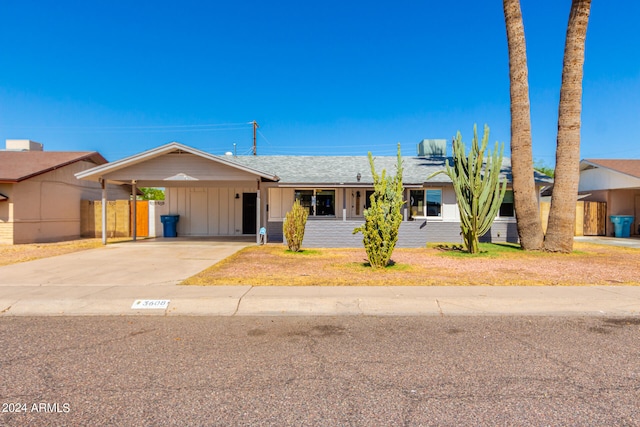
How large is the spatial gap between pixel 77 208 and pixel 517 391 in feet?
71.2

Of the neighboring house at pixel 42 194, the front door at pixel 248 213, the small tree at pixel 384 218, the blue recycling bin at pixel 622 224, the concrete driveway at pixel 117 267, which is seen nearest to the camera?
the concrete driveway at pixel 117 267

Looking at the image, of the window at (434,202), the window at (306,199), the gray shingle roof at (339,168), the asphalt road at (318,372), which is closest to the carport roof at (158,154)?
the gray shingle roof at (339,168)

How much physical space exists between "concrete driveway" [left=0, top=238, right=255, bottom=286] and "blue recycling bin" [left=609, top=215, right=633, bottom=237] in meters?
20.2

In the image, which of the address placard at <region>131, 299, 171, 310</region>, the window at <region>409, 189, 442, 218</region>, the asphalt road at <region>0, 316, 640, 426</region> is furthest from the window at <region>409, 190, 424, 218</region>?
the address placard at <region>131, 299, 171, 310</region>

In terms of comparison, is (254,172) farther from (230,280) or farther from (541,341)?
(541,341)

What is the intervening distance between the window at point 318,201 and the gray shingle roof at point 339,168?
0.85 meters

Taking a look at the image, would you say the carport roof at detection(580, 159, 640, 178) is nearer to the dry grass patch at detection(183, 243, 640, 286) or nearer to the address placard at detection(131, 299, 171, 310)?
the dry grass patch at detection(183, 243, 640, 286)

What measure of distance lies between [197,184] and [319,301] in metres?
13.2

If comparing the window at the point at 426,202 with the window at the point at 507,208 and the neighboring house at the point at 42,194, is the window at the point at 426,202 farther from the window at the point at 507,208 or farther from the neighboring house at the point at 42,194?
the neighboring house at the point at 42,194

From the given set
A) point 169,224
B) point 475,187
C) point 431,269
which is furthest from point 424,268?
point 169,224

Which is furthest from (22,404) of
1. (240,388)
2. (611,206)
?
(611,206)

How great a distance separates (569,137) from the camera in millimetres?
13367

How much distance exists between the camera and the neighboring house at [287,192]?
15.8 metres

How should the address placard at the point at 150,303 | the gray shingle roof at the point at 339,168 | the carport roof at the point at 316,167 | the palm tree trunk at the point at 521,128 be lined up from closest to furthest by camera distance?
the address placard at the point at 150,303
the palm tree trunk at the point at 521,128
the carport roof at the point at 316,167
the gray shingle roof at the point at 339,168
